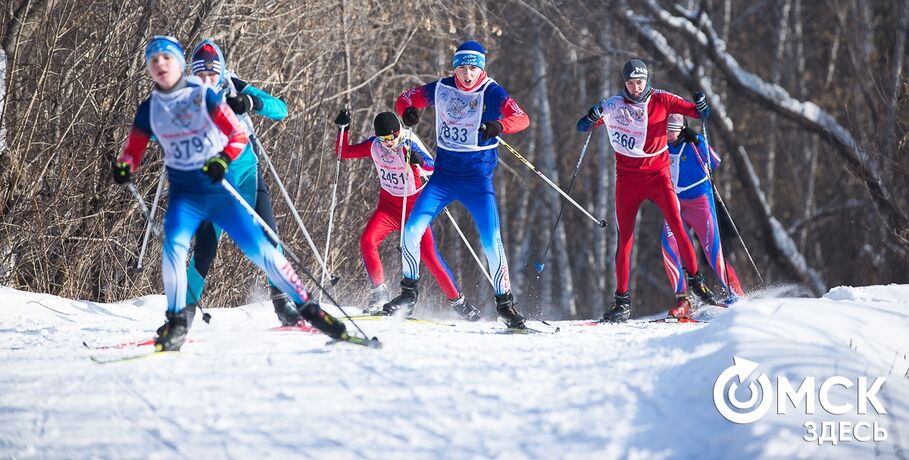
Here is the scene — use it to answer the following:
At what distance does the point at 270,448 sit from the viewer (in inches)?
186

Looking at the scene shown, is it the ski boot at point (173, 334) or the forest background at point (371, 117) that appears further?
the forest background at point (371, 117)

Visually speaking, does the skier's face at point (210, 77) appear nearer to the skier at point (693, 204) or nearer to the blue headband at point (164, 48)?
the blue headband at point (164, 48)

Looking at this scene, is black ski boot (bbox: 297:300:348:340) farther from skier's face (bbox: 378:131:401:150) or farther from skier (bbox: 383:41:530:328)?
skier's face (bbox: 378:131:401:150)

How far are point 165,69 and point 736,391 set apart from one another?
3396 mm

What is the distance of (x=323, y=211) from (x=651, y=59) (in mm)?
6807

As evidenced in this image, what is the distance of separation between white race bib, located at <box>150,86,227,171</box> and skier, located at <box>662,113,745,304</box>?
4.73 metres

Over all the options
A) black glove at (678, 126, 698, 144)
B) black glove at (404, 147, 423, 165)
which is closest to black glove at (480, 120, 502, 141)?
black glove at (404, 147, 423, 165)

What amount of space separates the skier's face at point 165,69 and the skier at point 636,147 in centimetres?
357

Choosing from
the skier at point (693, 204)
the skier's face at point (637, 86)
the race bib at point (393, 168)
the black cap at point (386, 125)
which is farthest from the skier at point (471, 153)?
the skier at point (693, 204)

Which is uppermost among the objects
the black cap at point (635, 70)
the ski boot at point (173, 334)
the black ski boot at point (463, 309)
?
the black cap at point (635, 70)

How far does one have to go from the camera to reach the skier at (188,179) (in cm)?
612

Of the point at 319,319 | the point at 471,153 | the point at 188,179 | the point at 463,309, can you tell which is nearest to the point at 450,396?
the point at 319,319

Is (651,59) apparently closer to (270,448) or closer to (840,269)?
(840,269)

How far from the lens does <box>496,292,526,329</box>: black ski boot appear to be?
7684mm
